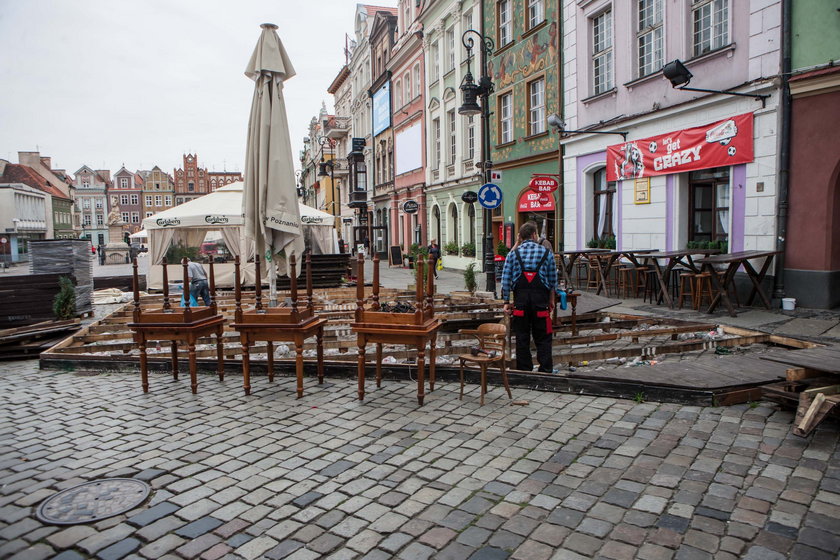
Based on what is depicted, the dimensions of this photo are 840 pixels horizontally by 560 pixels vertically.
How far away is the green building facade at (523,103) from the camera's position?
18656mm

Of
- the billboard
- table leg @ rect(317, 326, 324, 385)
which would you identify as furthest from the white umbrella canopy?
the billboard

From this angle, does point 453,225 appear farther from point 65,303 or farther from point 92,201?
point 92,201

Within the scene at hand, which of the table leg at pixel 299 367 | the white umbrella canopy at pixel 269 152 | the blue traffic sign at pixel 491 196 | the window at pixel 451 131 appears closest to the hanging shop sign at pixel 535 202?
A: the blue traffic sign at pixel 491 196

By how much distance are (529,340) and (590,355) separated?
103 cm

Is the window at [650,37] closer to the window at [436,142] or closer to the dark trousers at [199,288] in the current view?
the dark trousers at [199,288]

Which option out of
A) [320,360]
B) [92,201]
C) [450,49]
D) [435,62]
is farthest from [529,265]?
[92,201]

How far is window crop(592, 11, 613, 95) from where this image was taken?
A: 52.8ft

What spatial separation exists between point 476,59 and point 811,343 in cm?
1935

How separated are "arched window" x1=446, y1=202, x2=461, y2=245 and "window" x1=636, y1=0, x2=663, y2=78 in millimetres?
13534

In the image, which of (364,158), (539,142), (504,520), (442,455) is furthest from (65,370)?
(364,158)

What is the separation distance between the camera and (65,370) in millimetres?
7758

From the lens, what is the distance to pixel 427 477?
4.11 metres

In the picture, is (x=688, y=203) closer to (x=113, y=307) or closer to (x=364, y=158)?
(x=113, y=307)

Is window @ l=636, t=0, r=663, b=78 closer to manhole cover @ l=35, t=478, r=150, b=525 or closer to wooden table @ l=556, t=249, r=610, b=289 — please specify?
wooden table @ l=556, t=249, r=610, b=289
